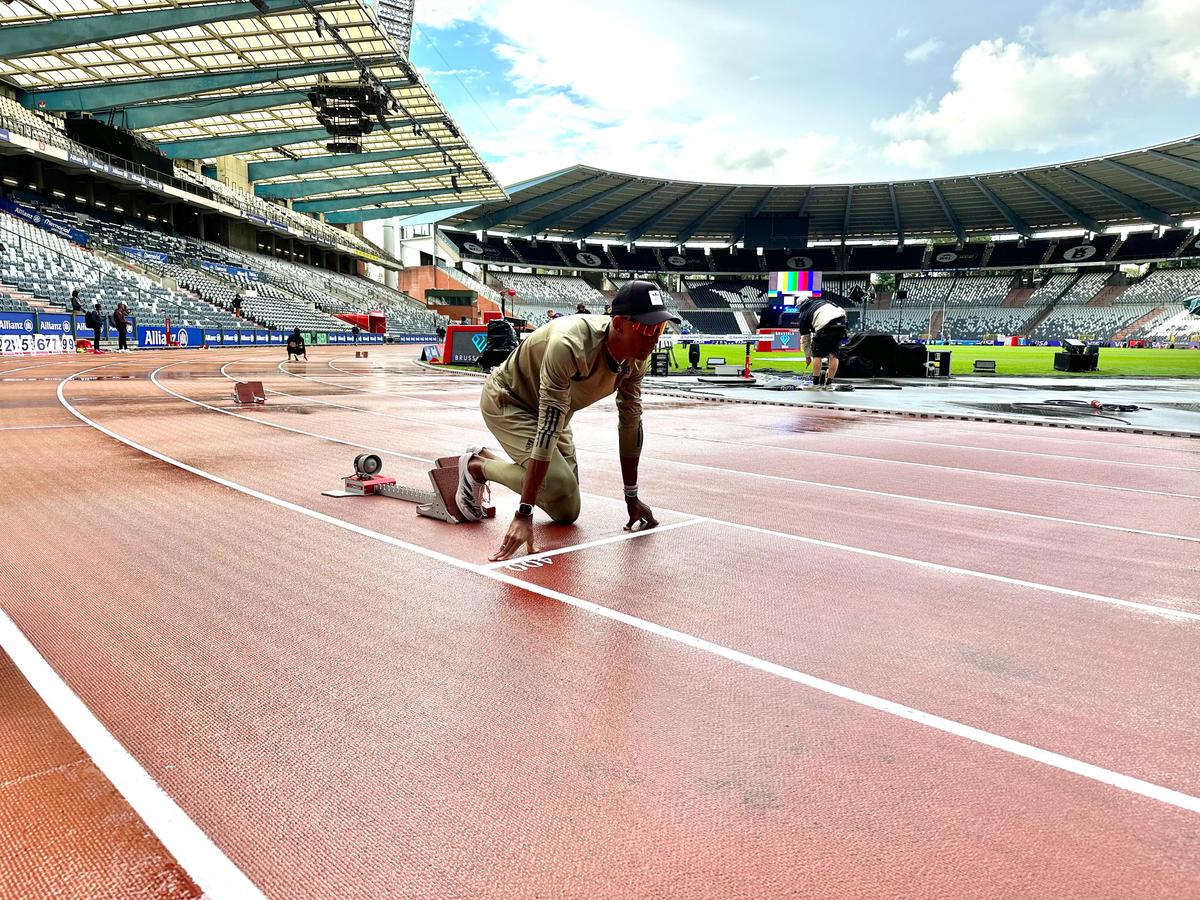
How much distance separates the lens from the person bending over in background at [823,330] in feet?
53.4

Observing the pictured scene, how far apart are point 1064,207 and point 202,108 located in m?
65.9

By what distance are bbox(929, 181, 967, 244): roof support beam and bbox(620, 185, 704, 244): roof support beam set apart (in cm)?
1973

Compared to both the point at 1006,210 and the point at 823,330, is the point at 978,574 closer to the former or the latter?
the point at 823,330

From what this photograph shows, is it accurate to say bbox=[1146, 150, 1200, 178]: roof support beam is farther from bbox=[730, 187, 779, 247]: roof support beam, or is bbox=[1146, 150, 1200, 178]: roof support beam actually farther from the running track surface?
the running track surface

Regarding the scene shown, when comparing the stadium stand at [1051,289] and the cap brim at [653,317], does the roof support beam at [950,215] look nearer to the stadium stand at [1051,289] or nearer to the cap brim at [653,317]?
the stadium stand at [1051,289]

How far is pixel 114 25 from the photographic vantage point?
2716 cm

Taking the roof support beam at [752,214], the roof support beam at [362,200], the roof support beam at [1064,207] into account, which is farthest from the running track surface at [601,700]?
the roof support beam at [752,214]

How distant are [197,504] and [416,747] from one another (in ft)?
13.4

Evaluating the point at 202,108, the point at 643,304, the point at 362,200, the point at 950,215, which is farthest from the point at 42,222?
the point at 950,215

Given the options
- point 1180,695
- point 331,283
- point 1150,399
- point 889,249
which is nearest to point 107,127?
point 331,283

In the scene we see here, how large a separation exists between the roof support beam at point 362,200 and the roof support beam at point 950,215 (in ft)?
132

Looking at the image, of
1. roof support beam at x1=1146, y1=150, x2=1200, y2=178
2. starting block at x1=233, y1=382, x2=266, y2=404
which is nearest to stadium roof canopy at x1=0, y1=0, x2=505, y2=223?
starting block at x1=233, y1=382, x2=266, y2=404

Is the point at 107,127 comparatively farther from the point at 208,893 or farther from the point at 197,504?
the point at 208,893

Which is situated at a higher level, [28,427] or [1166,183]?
[1166,183]
